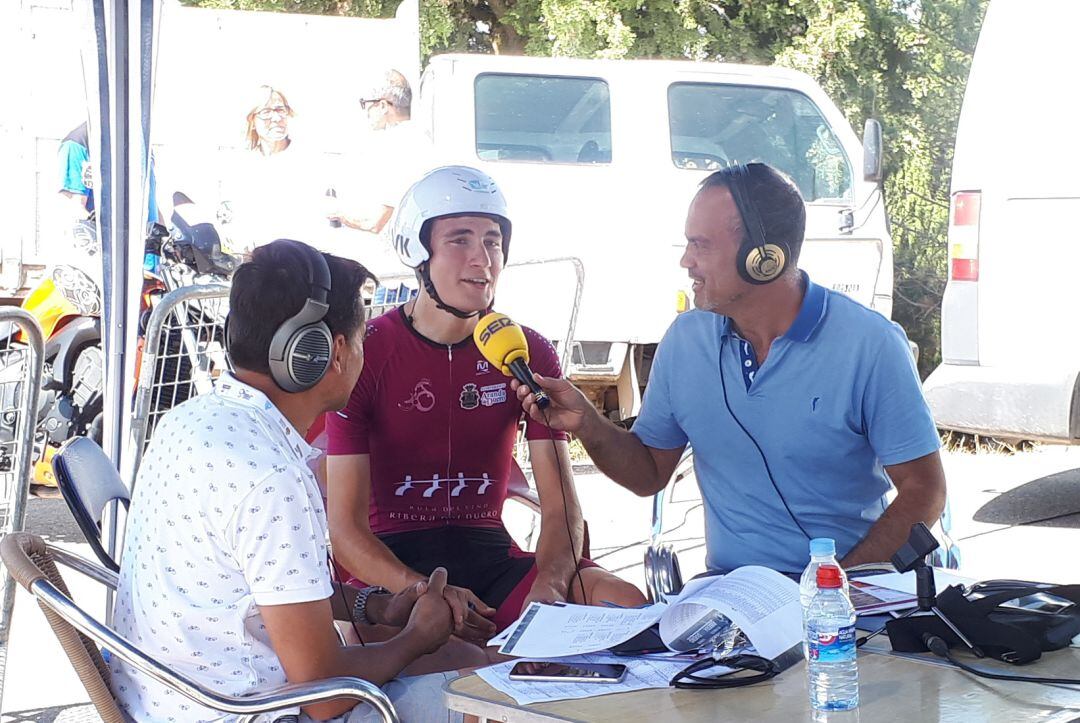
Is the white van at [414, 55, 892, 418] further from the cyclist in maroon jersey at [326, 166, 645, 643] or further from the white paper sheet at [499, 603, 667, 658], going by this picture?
the white paper sheet at [499, 603, 667, 658]

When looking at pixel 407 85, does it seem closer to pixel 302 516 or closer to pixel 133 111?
pixel 133 111

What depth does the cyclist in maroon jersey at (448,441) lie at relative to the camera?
3.29 metres

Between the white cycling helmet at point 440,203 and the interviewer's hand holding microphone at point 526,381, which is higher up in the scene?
the white cycling helmet at point 440,203

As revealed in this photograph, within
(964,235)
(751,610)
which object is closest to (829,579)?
(751,610)

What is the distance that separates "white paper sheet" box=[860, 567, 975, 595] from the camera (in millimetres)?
2490

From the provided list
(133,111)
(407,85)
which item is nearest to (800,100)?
(407,85)

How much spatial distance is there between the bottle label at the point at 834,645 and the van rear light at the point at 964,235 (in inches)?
202

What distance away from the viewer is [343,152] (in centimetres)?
911

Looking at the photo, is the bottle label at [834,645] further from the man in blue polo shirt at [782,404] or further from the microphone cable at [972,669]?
the man in blue polo shirt at [782,404]

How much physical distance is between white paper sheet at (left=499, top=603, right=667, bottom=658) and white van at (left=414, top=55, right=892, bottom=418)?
21.4ft

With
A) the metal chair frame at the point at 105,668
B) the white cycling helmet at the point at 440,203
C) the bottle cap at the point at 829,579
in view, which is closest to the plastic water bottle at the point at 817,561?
the bottle cap at the point at 829,579

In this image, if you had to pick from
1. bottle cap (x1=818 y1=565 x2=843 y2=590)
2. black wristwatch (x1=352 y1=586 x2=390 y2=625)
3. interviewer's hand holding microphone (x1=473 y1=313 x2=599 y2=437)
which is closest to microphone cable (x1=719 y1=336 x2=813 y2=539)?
interviewer's hand holding microphone (x1=473 y1=313 x2=599 y2=437)

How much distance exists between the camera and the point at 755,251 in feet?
10.4

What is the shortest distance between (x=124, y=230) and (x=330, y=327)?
6.11 ft
